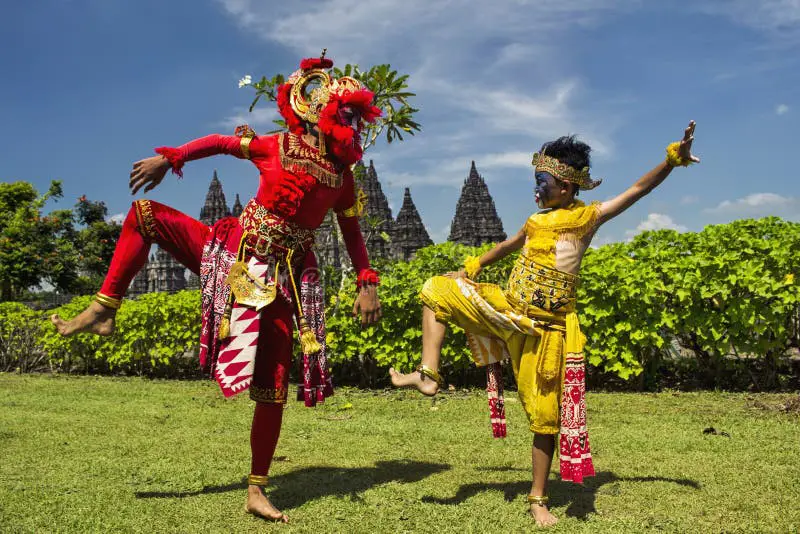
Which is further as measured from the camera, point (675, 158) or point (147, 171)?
point (147, 171)

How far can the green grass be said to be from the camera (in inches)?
126

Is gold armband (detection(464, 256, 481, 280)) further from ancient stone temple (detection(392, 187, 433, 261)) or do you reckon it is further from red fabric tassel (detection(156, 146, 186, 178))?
ancient stone temple (detection(392, 187, 433, 261))

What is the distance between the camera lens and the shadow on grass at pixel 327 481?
364 cm

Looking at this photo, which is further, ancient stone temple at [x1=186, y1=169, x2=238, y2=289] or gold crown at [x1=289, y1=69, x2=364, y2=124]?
ancient stone temple at [x1=186, y1=169, x2=238, y2=289]

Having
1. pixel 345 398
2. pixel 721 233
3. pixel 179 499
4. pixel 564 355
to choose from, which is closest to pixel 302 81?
pixel 564 355

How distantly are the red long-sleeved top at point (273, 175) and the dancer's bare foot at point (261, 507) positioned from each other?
4.53 ft

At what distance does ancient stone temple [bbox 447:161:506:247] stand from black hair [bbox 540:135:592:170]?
29.5 meters

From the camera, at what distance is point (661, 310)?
7.21 metres

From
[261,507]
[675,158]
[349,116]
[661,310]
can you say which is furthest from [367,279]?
[661,310]

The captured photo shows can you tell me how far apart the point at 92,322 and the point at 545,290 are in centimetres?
223

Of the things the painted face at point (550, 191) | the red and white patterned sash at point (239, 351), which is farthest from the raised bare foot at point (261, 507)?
the painted face at point (550, 191)

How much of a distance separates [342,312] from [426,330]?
4.90 m

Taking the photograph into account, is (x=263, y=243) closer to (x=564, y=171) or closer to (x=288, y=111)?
(x=288, y=111)

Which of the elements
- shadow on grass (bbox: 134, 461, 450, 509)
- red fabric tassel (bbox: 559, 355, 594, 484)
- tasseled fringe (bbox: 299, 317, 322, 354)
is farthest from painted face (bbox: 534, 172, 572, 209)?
shadow on grass (bbox: 134, 461, 450, 509)
